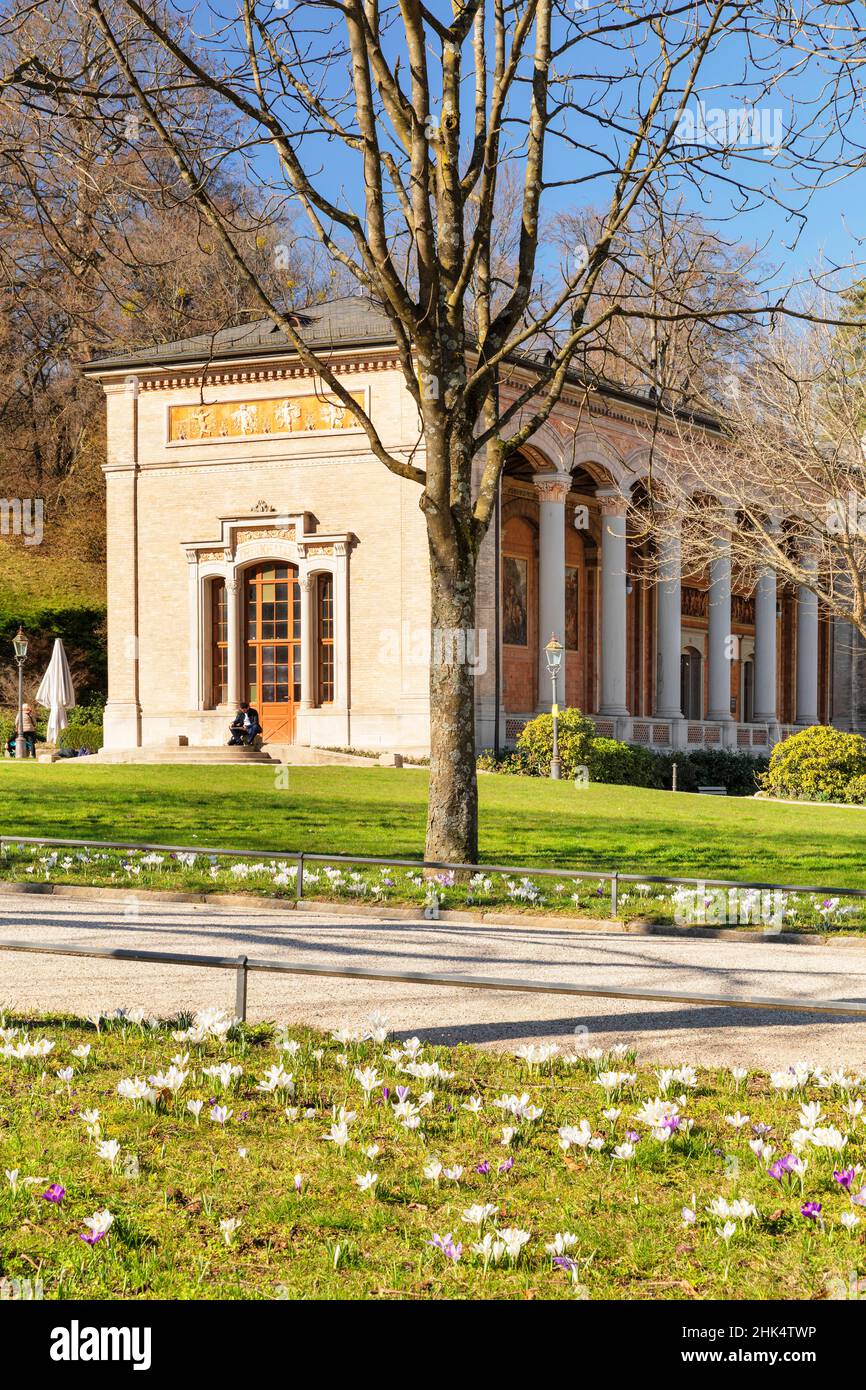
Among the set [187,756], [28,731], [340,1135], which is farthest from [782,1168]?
[28,731]

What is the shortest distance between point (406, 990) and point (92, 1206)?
3.94 meters

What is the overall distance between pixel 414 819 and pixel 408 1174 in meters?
14.8

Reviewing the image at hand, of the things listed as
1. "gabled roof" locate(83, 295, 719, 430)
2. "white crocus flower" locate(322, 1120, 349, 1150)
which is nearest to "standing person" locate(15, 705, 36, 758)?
"gabled roof" locate(83, 295, 719, 430)

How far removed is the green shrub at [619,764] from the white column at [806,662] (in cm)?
1889

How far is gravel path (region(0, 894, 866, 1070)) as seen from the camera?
7414 mm

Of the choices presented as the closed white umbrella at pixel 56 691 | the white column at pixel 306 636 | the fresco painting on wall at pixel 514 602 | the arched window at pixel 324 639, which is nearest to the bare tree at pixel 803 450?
the fresco painting on wall at pixel 514 602

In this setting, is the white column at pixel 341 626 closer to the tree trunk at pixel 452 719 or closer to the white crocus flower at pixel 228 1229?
the tree trunk at pixel 452 719

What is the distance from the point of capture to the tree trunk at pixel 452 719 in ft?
46.1

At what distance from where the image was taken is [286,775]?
26.3m

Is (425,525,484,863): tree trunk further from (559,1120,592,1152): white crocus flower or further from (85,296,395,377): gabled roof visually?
(85,296,395,377): gabled roof

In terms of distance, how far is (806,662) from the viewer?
5275 cm

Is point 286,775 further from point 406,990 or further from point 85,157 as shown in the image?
point 406,990

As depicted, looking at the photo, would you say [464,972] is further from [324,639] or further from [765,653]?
[765,653]
